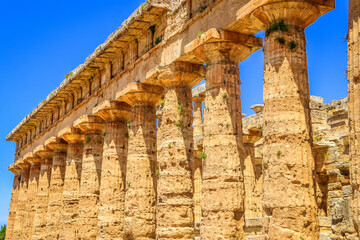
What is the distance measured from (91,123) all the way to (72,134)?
2813mm

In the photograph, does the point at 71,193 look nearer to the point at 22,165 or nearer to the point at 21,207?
the point at 21,207

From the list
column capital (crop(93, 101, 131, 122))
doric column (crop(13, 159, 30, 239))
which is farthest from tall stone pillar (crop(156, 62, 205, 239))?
doric column (crop(13, 159, 30, 239))

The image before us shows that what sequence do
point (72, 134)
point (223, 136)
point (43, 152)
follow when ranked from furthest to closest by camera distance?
point (43, 152) < point (72, 134) < point (223, 136)

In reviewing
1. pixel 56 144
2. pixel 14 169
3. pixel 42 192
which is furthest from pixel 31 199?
pixel 14 169

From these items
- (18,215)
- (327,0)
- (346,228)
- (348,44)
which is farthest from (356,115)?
(18,215)

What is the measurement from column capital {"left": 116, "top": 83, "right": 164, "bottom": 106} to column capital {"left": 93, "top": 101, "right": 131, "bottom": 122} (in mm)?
1038

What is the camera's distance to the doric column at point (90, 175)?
69.5ft

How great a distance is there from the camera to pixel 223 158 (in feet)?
43.7

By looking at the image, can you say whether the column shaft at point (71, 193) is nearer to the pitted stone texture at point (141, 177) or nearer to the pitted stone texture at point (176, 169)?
the pitted stone texture at point (141, 177)

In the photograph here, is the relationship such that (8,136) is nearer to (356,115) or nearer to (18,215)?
(18,215)

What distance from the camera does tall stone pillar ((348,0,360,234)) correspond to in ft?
28.2

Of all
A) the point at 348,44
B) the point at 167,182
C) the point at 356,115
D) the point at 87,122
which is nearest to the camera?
the point at 356,115

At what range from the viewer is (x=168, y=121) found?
16297 mm

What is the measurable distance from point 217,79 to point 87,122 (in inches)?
404
